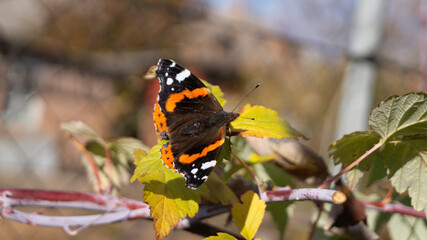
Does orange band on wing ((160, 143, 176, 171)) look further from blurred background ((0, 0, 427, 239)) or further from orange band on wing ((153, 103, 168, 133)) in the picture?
blurred background ((0, 0, 427, 239))

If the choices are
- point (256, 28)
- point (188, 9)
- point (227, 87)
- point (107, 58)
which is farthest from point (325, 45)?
point (227, 87)

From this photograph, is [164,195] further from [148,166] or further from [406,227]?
[406,227]

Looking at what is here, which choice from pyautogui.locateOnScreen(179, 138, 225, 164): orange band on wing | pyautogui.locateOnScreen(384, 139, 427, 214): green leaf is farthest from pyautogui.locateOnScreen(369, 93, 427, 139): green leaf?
pyautogui.locateOnScreen(179, 138, 225, 164): orange band on wing

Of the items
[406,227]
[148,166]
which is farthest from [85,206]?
[406,227]

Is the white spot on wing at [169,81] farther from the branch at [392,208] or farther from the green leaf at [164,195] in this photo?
the branch at [392,208]

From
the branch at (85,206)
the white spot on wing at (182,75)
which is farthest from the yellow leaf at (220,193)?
the white spot on wing at (182,75)

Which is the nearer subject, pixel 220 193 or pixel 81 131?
pixel 220 193

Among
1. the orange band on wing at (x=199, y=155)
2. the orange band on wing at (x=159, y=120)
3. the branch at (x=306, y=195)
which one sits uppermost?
the orange band on wing at (x=159, y=120)
